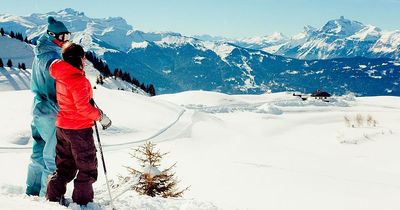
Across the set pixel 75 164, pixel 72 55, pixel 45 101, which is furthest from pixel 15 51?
pixel 72 55

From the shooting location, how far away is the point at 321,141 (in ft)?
103

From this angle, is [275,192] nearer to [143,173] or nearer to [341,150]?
[143,173]

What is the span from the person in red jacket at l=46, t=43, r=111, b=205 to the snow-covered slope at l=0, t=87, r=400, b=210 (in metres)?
0.45

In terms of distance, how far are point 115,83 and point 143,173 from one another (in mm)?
62808

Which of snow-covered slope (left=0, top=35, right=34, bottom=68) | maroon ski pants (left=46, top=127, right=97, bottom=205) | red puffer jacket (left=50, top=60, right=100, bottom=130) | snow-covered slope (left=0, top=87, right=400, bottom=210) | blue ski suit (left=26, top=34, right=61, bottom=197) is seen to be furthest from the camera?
snow-covered slope (left=0, top=35, right=34, bottom=68)

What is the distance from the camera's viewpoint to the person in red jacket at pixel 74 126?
17.9ft

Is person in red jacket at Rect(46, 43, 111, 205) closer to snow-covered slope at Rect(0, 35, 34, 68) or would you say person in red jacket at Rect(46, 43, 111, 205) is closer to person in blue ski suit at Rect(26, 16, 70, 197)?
person in blue ski suit at Rect(26, 16, 70, 197)

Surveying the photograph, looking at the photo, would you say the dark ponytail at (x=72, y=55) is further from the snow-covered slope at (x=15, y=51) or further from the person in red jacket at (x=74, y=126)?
the snow-covered slope at (x=15, y=51)

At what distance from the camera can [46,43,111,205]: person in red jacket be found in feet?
17.9

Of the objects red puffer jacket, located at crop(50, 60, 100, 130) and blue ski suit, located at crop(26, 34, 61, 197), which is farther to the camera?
blue ski suit, located at crop(26, 34, 61, 197)

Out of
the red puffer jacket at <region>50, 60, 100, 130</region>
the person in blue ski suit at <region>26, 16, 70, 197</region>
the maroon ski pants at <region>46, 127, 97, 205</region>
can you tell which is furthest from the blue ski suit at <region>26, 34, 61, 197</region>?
the red puffer jacket at <region>50, 60, 100, 130</region>

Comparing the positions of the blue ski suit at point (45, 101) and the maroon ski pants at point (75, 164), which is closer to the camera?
the maroon ski pants at point (75, 164)

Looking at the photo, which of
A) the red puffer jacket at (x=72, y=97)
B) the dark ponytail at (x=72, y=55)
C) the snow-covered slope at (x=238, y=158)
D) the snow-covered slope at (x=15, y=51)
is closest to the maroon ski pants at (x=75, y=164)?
the red puffer jacket at (x=72, y=97)

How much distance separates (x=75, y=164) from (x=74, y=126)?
0.64 metres
